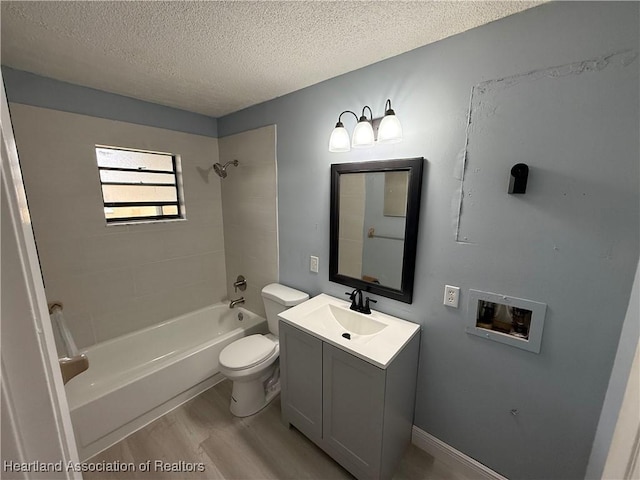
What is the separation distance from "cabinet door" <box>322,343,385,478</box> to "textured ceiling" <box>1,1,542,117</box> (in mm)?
1575

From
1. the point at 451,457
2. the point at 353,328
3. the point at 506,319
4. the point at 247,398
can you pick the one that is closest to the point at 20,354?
the point at 353,328

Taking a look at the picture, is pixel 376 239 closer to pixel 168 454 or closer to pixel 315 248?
pixel 315 248

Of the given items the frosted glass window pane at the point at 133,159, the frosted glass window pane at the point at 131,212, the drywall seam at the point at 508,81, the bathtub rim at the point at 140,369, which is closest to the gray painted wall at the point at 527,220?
the drywall seam at the point at 508,81

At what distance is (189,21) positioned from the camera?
3.79 feet

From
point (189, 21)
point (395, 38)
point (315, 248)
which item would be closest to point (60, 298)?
point (315, 248)

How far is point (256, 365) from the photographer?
6.02 feet

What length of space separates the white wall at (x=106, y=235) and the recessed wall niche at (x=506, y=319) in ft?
7.89

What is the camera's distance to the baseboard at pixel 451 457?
4.67ft

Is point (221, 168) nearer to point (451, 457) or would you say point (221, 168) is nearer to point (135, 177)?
point (135, 177)

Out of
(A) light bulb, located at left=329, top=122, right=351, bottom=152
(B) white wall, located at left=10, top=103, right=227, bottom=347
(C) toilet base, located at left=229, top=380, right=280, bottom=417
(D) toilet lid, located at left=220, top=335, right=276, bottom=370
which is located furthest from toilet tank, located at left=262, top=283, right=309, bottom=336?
(A) light bulb, located at left=329, top=122, right=351, bottom=152

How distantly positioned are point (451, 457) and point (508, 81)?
6.61 feet

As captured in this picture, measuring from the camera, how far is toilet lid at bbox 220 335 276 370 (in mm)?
1808

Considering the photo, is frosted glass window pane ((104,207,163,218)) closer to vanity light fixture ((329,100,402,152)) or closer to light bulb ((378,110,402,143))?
vanity light fixture ((329,100,402,152))

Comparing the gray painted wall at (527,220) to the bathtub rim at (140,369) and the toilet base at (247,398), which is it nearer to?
the toilet base at (247,398)
